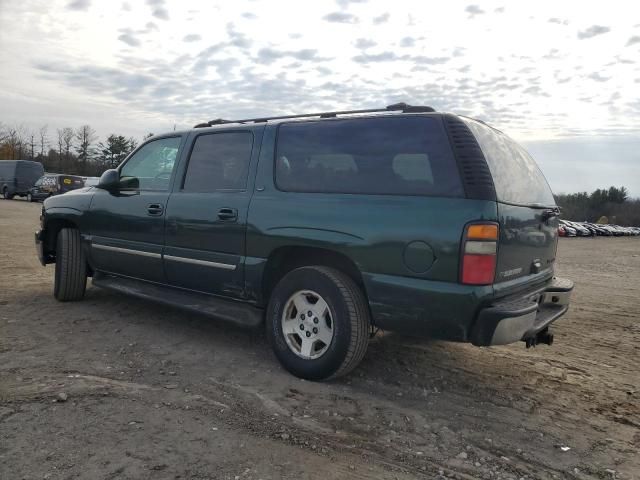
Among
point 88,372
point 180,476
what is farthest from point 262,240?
point 180,476

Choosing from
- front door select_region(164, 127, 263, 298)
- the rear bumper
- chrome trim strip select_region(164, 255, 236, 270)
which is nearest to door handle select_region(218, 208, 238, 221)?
front door select_region(164, 127, 263, 298)

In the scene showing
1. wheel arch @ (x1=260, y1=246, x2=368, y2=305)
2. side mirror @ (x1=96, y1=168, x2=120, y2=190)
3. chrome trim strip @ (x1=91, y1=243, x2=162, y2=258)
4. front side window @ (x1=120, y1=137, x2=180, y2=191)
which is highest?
front side window @ (x1=120, y1=137, x2=180, y2=191)

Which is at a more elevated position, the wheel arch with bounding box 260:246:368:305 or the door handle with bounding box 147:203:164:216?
the door handle with bounding box 147:203:164:216

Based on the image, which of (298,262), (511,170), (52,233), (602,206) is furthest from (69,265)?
(602,206)

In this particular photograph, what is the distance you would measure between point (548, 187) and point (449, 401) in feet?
6.73

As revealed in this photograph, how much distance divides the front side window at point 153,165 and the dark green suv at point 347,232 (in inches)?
0.8

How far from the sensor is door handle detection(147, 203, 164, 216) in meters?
4.71

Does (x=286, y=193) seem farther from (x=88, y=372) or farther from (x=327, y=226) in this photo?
(x=88, y=372)

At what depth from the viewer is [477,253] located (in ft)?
10.2

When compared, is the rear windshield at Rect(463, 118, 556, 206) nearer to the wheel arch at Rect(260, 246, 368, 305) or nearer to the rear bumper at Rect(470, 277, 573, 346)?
Result: the rear bumper at Rect(470, 277, 573, 346)

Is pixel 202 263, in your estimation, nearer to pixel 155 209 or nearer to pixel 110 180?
pixel 155 209

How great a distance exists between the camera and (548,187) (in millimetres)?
4426

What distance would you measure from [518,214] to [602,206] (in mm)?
72011

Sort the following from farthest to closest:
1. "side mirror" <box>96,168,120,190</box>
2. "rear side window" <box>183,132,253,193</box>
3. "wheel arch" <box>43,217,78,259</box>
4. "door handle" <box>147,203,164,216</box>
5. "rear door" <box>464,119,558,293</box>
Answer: "wheel arch" <box>43,217,78,259</box> < "side mirror" <box>96,168,120,190</box> < "door handle" <box>147,203,164,216</box> < "rear side window" <box>183,132,253,193</box> < "rear door" <box>464,119,558,293</box>
